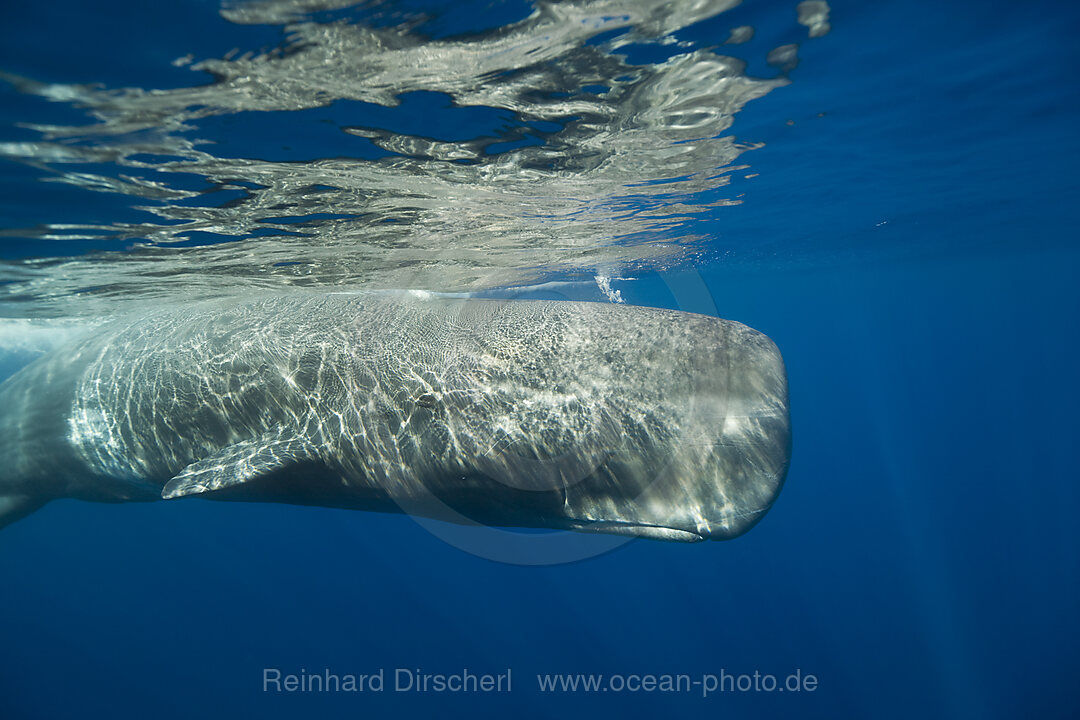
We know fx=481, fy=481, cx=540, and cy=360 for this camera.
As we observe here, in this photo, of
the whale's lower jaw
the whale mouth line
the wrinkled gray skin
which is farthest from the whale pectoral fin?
the whale's lower jaw

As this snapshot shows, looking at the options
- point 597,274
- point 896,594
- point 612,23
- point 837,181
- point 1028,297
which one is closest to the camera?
point 612,23

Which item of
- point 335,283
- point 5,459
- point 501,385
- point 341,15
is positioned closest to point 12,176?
point 5,459

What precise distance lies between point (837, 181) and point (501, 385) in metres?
12.9

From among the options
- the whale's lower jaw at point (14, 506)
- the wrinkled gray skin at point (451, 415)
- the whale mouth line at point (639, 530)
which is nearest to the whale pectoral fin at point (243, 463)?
the wrinkled gray skin at point (451, 415)

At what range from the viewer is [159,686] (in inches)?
728

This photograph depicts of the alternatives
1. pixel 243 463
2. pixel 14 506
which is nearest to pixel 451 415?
pixel 243 463

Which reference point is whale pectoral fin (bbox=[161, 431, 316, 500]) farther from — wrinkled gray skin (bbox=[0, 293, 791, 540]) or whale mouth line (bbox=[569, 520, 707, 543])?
whale mouth line (bbox=[569, 520, 707, 543])

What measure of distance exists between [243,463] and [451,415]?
169 cm

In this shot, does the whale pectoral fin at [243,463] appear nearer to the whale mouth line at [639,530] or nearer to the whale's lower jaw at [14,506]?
the whale mouth line at [639,530]

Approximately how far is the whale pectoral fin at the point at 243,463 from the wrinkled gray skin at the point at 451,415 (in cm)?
2

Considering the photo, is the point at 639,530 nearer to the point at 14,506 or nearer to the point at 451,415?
the point at 451,415

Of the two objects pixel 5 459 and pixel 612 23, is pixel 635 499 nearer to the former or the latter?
pixel 612 23

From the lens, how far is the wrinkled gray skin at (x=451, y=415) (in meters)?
2.92

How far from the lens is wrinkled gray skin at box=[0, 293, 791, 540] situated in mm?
2922
